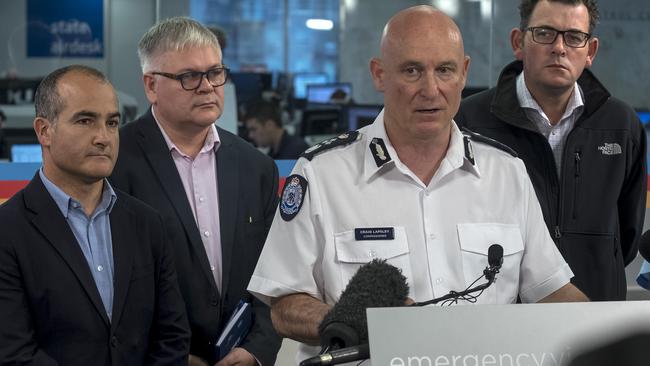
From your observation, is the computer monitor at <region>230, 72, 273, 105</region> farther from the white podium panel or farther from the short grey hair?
the white podium panel

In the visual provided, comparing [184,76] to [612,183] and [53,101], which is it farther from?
[612,183]

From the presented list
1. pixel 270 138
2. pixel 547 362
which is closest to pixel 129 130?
pixel 547 362

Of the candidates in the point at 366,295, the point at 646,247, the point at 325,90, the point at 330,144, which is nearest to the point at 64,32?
the point at 325,90

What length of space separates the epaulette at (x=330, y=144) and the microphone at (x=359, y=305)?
1.95ft

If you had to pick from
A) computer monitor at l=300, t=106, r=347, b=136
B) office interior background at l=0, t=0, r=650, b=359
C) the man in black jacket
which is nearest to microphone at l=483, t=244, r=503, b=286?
the man in black jacket

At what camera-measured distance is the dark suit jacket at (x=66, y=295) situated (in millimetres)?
1988

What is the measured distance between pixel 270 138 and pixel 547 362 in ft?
18.4

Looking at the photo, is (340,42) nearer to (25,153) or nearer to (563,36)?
(25,153)

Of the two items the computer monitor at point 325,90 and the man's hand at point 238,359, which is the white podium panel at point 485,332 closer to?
the man's hand at point 238,359

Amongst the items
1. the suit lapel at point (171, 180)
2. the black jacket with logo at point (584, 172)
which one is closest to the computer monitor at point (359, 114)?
the black jacket with logo at point (584, 172)

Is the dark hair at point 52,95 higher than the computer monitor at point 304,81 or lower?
higher

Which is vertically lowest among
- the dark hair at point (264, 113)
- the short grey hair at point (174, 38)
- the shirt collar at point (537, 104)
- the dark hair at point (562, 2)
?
the dark hair at point (264, 113)

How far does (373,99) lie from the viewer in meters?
10.4

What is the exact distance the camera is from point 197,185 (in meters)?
2.51
